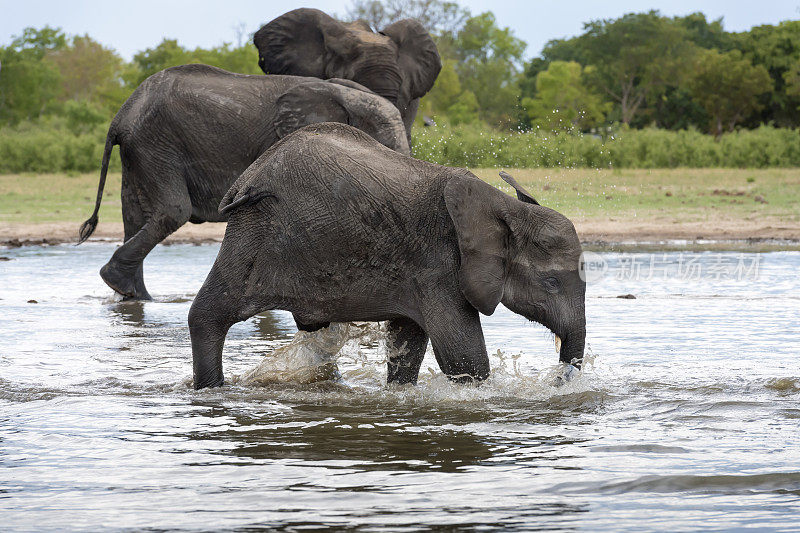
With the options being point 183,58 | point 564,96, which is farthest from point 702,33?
point 183,58

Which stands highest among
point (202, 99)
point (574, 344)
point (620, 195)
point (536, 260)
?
point (202, 99)

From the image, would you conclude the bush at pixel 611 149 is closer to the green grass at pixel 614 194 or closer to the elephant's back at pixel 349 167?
the green grass at pixel 614 194

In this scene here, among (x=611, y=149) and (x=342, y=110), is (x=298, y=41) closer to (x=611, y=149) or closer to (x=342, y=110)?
(x=342, y=110)

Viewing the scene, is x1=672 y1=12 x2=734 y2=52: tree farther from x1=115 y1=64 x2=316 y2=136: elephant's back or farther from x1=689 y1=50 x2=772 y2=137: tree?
x1=115 y1=64 x2=316 y2=136: elephant's back

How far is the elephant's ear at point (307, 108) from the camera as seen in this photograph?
8398 mm

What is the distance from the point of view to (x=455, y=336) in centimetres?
530

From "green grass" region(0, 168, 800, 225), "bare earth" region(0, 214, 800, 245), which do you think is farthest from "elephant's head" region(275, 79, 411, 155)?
"green grass" region(0, 168, 800, 225)

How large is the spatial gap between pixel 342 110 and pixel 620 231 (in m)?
9.62

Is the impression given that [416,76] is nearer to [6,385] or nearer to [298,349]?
[298,349]

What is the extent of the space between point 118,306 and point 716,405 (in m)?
5.75

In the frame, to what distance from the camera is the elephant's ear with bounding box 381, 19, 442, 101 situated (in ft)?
34.4

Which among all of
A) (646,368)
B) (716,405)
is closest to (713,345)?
(646,368)

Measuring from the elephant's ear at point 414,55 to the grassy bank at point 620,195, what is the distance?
7.40 meters

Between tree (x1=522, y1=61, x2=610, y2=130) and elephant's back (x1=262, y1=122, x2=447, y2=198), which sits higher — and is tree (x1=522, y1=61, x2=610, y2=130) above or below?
above
